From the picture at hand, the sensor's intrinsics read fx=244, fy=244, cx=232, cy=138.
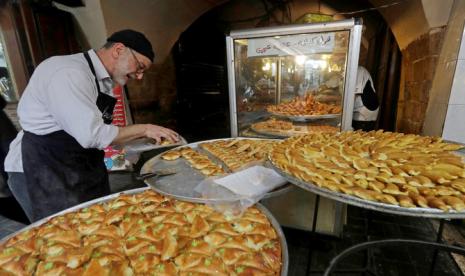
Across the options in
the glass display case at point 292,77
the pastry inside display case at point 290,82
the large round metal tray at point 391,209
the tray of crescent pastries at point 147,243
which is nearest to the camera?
the large round metal tray at point 391,209

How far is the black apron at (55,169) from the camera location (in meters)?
1.84

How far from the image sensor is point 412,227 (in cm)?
311

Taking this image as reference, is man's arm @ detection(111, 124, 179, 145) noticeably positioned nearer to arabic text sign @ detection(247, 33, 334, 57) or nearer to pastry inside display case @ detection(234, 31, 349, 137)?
pastry inside display case @ detection(234, 31, 349, 137)

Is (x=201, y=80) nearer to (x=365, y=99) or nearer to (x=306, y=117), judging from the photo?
(x=365, y=99)

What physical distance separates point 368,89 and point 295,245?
297cm

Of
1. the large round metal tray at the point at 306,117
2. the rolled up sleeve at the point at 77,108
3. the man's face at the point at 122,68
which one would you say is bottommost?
the large round metal tray at the point at 306,117

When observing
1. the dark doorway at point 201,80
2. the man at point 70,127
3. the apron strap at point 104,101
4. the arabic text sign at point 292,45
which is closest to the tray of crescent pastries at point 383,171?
the arabic text sign at point 292,45

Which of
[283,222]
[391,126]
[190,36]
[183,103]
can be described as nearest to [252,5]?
[190,36]

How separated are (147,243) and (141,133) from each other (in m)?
0.99

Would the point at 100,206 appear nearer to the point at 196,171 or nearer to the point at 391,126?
the point at 196,171

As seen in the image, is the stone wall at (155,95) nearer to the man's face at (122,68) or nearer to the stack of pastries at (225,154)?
the man's face at (122,68)

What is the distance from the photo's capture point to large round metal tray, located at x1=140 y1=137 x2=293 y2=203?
142cm

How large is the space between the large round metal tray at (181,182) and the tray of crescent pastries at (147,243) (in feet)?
0.27

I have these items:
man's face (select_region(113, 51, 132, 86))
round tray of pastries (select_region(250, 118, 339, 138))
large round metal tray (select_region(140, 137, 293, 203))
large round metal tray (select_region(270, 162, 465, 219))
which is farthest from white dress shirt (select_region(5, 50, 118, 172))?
round tray of pastries (select_region(250, 118, 339, 138))
